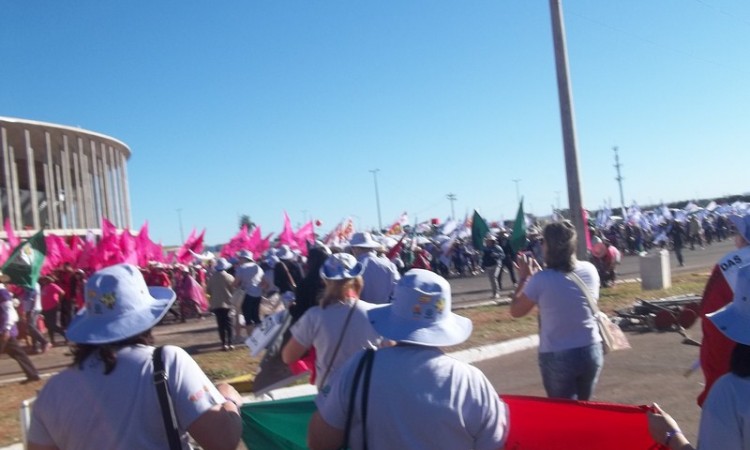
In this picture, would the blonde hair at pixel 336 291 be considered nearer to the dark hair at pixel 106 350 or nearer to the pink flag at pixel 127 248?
the dark hair at pixel 106 350

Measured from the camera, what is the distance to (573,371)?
4574 millimetres

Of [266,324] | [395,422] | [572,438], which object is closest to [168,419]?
[395,422]

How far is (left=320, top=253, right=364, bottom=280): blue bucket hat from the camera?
4.36 meters

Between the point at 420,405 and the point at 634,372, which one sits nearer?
the point at 420,405

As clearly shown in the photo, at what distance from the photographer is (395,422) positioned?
259cm

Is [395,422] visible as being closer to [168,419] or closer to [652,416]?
[168,419]

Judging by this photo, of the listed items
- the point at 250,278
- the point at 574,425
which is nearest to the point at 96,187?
the point at 250,278

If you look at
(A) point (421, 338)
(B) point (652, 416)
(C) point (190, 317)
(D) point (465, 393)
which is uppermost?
(A) point (421, 338)

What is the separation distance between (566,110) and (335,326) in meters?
12.3

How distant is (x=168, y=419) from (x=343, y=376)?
0.64 m

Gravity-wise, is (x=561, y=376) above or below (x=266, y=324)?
below

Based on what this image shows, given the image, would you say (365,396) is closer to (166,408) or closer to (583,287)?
(166,408)

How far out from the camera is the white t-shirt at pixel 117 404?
2500mm

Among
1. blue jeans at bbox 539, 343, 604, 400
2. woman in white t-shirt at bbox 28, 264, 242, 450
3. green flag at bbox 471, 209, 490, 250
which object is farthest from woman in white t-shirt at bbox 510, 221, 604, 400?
green flag at bbox 471, 209, 490, 250
